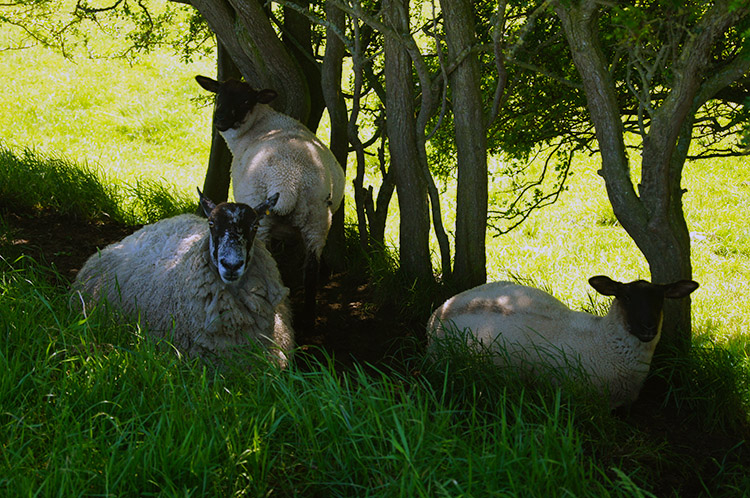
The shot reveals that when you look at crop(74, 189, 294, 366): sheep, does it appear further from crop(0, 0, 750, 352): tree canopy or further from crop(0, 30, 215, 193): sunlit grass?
crop(0, 30, 215, 193): sunlit grass

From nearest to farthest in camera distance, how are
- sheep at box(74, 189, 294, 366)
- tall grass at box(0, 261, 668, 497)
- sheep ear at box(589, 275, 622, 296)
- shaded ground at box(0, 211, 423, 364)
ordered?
1. tall grass at box(0, 261, 668, 497)
2. sheep at box(74, 189, 294, 366)
3. sheep ear at box(589, 275, 622, 296)
4. shaded ground at box(0, 211, 423, 364)

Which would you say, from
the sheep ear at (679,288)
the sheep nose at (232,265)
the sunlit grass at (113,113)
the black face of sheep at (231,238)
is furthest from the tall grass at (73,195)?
the sheep ear at (679,288)

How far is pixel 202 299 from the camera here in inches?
159

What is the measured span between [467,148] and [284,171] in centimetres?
132

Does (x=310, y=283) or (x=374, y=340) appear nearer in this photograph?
(x=374, y=340)

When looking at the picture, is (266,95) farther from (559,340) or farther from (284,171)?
(559,340)

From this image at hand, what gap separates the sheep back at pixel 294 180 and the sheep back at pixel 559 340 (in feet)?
4.54

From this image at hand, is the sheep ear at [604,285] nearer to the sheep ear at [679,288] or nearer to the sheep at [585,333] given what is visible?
the sheep at [585,333]

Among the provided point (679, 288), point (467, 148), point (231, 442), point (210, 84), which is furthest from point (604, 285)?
point (210, 84)

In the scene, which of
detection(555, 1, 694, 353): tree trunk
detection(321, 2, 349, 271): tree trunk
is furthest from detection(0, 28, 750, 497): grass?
detection(321, 2, 349, 271): tree trunk

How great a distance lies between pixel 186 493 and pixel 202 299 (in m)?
1.98

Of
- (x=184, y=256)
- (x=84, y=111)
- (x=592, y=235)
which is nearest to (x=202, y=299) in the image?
(x=184, y=256)

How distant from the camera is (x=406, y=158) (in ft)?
17.2

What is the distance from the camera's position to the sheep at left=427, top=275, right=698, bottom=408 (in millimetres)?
3877
